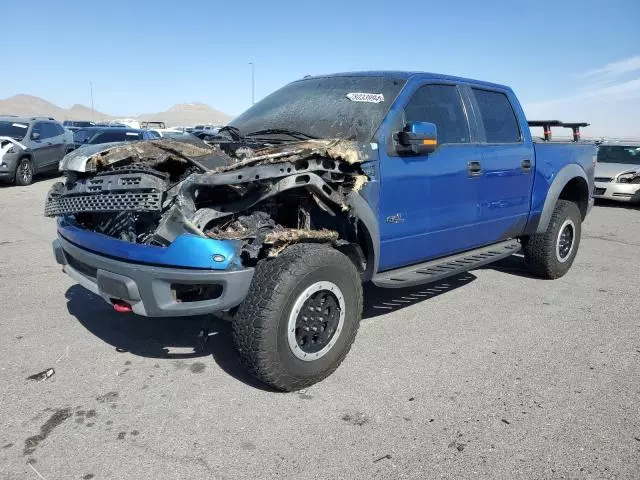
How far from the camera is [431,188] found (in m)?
→ 4.06

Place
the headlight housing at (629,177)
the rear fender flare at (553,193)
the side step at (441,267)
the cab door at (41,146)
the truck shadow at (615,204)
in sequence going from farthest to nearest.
→ the cab door at (41,146)
the truck shadow at (615,204)
the headlight housing at (629,177)
the rear fender flare at (553,193)
the side step at (441,267)

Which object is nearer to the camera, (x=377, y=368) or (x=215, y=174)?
(x=215, y=174)

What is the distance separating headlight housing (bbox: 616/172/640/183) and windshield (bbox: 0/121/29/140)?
571 inches

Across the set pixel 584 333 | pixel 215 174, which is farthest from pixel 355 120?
pixel 584 333

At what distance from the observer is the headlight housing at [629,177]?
12.4 metres

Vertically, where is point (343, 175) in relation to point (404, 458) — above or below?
above

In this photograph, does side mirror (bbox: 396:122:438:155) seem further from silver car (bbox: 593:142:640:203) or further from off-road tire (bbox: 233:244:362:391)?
silver car (bbox: 593:142:640:203)

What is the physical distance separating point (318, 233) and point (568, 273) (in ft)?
13.8

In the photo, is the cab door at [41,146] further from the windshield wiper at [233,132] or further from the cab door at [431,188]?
the cab door at [431,188]

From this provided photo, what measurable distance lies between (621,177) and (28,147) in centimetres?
1434

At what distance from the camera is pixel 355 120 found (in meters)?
3.89

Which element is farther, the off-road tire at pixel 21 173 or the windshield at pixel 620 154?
the windshield at pixel 620 154

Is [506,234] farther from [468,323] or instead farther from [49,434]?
[49,434]

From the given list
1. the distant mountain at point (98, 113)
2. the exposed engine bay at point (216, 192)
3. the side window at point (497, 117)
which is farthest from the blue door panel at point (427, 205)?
the distant mountain at point (98, 113)
